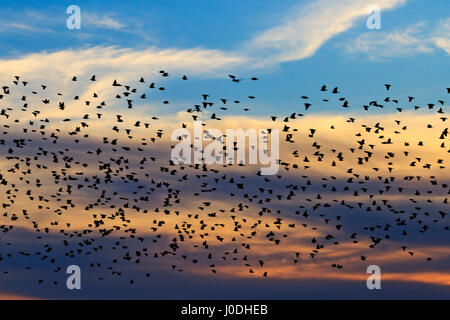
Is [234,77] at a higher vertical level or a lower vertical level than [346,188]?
higher

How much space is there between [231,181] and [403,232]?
17.7m

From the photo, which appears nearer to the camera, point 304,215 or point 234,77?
point 234,77

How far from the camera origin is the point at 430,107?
51406 millimetres

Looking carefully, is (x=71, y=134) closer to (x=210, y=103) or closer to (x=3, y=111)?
(x=3, y=111)

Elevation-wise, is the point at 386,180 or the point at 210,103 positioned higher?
the point at 210,103

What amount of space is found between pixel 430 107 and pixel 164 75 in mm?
20170

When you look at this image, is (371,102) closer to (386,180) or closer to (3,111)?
(386,180)

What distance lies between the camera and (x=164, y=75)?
53.2 meters

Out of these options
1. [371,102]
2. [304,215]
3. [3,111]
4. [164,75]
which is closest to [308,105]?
[371,102]

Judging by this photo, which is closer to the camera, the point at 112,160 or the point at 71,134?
the point at 71,134
